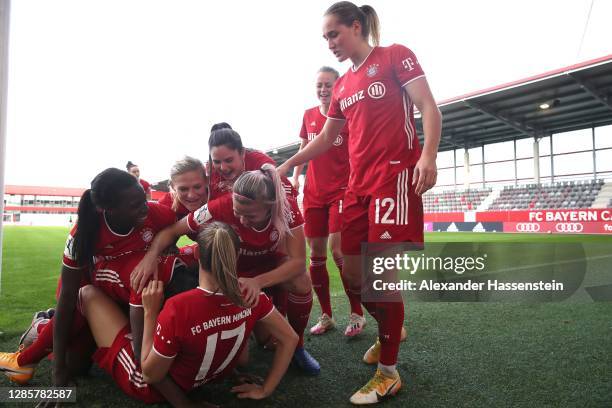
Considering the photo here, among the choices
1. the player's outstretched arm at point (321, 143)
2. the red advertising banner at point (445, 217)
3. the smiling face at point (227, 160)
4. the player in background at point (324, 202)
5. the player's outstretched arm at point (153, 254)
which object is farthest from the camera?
the red advertising banner at point (445, 217)

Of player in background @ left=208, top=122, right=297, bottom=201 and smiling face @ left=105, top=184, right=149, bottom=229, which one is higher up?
player in background @ left=208, top=122, right=297, bottom=201

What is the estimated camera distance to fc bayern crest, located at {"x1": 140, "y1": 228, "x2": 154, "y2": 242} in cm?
214

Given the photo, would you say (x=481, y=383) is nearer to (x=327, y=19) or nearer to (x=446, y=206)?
(x=327, y=19)

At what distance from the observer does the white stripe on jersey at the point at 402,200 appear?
2049 mm

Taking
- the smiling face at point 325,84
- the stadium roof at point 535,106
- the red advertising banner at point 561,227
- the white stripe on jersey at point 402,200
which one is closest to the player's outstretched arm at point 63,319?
the white stripe on jersey at point 402,200

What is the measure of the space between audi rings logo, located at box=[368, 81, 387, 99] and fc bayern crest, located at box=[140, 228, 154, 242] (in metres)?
1.41

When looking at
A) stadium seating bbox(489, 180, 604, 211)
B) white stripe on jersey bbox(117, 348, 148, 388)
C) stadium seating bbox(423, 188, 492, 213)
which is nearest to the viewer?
white stripe on jersey bbox(117, 348, 148, 388)

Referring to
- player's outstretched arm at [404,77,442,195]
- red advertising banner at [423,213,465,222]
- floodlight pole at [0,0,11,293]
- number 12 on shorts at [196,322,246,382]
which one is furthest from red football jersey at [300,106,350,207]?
red advertising banner at [423,213,465,222]

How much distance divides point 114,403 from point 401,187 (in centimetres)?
171

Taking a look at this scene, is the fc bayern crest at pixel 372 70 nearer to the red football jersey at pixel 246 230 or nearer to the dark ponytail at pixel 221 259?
the red football jersey at pixel 246 230

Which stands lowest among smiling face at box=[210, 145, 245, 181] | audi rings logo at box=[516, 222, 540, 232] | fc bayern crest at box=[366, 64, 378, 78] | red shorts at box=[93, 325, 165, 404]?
red shorts at box=[93, 325, 165, 404]

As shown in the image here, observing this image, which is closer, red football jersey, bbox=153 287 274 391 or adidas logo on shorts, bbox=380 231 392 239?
red football jersey, bbox=153 287 274 391

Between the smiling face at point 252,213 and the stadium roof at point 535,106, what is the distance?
16710 millimetres

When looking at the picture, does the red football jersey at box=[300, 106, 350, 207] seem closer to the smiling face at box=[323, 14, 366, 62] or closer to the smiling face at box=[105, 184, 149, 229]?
the smiling face at box=[323, 14, 366, 62]
